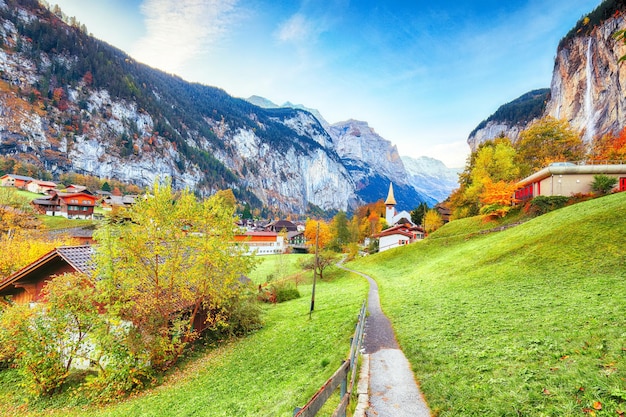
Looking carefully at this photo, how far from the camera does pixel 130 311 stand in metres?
17.3

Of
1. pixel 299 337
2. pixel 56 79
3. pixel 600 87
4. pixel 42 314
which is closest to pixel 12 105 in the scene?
pixel 56 79

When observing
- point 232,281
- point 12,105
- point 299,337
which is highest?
point 12,105

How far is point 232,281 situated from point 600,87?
116604 mm

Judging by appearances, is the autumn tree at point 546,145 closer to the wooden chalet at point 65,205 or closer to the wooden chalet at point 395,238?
the wooden chalet at point 395,238

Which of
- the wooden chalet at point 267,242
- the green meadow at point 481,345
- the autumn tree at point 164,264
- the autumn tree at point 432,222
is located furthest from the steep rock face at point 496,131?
the autumn tree at point 164,264

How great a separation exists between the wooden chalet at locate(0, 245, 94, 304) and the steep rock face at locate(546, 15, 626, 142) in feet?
355

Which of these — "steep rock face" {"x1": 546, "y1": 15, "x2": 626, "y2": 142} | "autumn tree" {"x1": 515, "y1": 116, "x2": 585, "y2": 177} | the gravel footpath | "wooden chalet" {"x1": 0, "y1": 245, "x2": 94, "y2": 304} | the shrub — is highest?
"steep rock face" {"x1": 546, "y1": 15, "x2": 626, "y2": 142}

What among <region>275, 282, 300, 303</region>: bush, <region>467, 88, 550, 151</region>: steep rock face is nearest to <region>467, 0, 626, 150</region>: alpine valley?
<region>467, 88, 550, 151</region>: steep rock face

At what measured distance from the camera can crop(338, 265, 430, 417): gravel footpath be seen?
27.0 ft

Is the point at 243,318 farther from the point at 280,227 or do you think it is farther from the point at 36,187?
the point at 36,187

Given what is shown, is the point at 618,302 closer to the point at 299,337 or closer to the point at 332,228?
the point at 299,337

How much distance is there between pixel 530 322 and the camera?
12.6m

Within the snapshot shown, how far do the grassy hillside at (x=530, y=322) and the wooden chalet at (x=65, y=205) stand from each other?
106 metres

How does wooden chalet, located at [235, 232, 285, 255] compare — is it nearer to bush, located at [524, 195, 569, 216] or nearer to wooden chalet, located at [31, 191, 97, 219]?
wooden chalet, located at [31, 191, 97, 219]
